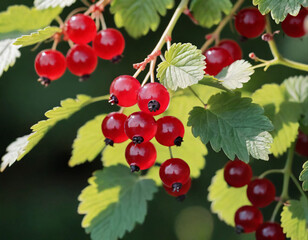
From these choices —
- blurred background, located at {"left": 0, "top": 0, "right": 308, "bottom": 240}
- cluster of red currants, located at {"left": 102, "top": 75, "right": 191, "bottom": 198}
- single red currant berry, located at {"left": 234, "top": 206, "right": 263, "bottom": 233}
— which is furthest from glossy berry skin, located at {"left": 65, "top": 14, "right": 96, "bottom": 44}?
blurred background, located at {"left": 0, "top": 0, "right": 308, "bottom": 240}

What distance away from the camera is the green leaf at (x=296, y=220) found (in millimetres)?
939

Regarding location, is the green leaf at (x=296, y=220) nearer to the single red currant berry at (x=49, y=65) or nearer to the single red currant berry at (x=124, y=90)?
the single red currant berry at (x=124, y=90)

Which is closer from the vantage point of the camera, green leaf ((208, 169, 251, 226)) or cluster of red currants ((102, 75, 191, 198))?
cluster of red currants ((102, 75, 191, 198))

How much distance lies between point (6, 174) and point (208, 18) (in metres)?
2.65

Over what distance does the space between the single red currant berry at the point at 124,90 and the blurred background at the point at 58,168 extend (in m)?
1.75

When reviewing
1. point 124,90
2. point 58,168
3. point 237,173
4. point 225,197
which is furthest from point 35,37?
point 58,168

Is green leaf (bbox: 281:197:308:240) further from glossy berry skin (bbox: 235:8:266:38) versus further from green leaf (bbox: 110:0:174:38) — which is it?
green leaf (bbox: 110:0:174:38)

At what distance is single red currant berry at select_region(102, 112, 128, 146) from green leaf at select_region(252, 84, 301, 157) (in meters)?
0.30

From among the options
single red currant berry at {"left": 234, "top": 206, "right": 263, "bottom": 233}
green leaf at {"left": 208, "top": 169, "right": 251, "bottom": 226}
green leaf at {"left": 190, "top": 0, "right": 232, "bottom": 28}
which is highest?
green leaf at {"left": 190, "top": 0, "right": 232, "bottom": 28}

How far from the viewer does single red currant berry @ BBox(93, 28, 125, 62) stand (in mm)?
1038

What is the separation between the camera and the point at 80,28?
1.01 meters

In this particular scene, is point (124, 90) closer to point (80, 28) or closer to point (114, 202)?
point (80, 28)

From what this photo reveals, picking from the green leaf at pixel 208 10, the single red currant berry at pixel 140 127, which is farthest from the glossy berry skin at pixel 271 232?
the green leaf at pixel 208 10

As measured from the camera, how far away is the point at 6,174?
11.0ft
